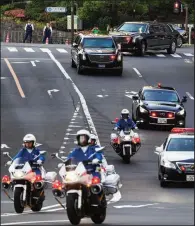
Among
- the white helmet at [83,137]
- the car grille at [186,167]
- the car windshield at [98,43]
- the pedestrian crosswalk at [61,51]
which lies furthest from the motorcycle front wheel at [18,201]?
the pedestrian crosswalk at [61,51]

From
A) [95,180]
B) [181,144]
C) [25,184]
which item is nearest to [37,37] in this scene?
[181,144]

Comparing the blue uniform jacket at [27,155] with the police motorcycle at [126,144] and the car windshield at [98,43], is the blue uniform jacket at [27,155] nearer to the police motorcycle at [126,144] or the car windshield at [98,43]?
the police motorcycle at [126,144]

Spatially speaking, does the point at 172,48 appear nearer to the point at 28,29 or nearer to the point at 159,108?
the point at 28,29

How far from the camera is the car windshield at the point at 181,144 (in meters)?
30.9

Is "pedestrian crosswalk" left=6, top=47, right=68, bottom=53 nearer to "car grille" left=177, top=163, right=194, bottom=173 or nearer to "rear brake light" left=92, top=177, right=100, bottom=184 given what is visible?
"car grille" left=177, top=163, right=194, bottom=173

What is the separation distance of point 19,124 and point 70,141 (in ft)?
13.1

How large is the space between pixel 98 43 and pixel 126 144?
2157 centimetres

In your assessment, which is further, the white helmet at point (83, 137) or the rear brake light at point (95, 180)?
the white helmet at point (83, 137)

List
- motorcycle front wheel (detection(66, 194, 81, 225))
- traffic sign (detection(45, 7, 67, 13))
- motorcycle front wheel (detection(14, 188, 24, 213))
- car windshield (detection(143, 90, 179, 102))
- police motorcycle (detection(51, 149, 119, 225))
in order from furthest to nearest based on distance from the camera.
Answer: traffic sign (detection(45, 7, 67, 13)) → car windshield (detection(143, 90, 179, 102)) → motorcycle front wheel (detection(14, 188, 24, 213)) → police motorcycle (detection(51, 149, 119, 225)) → motorcycle front wheel (detection(66, 194, 81, 225))

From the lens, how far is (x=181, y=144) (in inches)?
1227

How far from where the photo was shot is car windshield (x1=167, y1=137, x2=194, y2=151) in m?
30.9

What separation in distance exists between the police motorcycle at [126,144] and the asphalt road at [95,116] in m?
0.34

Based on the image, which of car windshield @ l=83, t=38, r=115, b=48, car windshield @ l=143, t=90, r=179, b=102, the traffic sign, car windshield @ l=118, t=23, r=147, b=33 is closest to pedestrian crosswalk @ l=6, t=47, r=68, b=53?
the traffic sign

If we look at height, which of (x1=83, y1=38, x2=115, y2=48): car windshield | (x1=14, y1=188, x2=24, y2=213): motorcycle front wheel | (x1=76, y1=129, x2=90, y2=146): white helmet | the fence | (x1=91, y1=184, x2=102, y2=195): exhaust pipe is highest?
(x1=76, y1=129, x2=90, y2=146): white helmet
